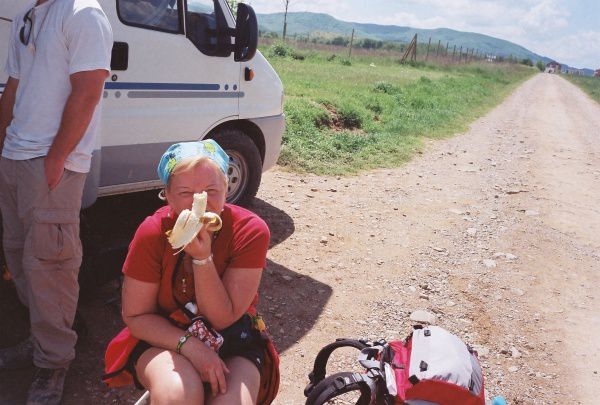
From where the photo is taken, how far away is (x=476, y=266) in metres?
4.85

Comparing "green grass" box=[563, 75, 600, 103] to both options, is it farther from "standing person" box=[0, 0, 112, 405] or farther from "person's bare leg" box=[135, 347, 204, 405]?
"person's bare leg" box=[135, 347, 204, 405]

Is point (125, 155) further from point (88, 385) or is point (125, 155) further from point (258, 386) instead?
point (258, 386)

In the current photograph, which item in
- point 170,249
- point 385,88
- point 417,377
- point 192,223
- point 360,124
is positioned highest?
A: point 192,223

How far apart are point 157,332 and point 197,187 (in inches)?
20.9

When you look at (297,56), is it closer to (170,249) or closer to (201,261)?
(170,249)

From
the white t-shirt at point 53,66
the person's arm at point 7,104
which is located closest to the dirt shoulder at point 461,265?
the white t-shirt at point 53,66

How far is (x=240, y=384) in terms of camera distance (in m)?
1.89

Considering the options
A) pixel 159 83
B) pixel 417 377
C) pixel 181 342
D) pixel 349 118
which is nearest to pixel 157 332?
pixel 181 342

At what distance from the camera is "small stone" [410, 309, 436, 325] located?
384 centimetres

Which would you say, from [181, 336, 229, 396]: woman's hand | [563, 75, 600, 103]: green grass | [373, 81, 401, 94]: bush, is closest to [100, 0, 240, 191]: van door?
[181, 336, 229, 396]: woman's hand

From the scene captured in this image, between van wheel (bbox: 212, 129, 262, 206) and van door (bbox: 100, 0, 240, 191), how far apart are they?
0.23 metres

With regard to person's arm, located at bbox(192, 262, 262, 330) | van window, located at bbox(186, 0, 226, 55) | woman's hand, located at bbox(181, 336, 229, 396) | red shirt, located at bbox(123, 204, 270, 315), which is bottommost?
woman's hand, located at bbox(181, 336, 229, 396)

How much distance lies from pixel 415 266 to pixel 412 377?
2602mm

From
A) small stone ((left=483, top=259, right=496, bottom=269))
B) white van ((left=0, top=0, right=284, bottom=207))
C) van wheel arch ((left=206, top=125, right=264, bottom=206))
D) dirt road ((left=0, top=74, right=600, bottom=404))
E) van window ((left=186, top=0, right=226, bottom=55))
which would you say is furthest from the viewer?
small stone ((left=483, top=259, right=496, bottom=269))
